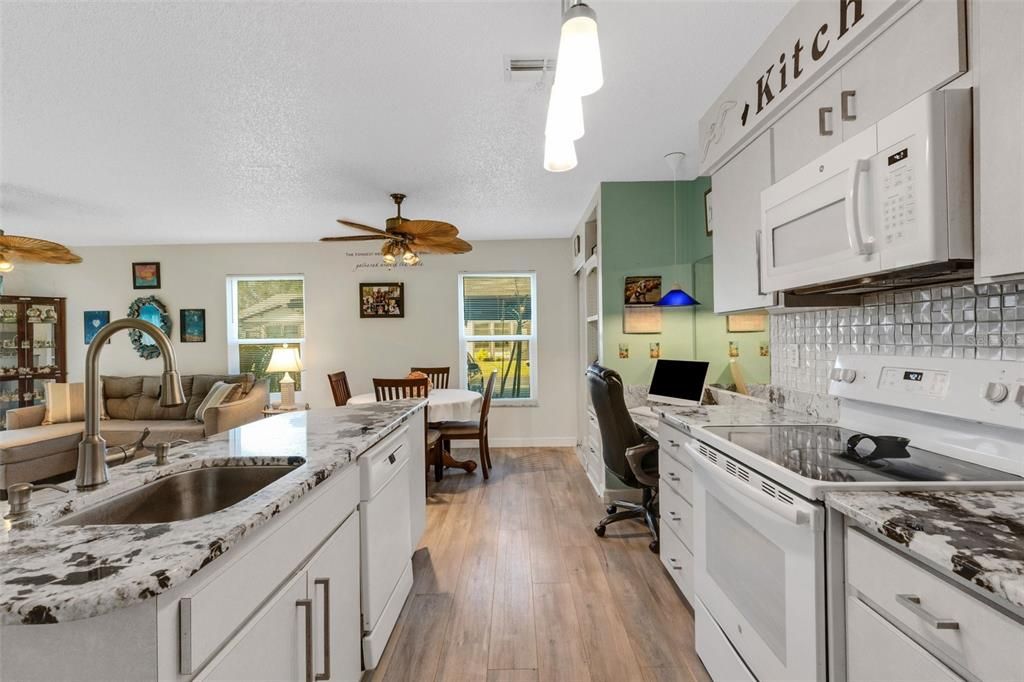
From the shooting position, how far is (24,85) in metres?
2.03

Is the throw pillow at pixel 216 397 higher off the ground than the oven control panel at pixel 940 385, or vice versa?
the oven control panel at pixel 940 385

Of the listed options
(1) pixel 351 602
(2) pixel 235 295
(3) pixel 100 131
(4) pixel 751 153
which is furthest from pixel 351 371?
(4) pixel 751 153

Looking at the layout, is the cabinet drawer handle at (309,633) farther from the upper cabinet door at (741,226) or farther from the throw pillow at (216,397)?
the throw pillow at (216,397)

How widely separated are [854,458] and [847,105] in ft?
3.36

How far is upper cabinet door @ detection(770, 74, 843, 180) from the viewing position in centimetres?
142

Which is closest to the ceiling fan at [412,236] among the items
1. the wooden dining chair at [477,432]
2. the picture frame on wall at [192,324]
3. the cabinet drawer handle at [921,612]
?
the wooden dining chair at [477,432]

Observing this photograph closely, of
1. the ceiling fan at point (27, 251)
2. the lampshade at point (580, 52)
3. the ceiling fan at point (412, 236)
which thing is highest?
the ceiling fan at point (412, 236)

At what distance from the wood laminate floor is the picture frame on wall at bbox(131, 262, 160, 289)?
445 centimetres

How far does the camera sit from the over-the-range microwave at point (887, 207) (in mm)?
1018

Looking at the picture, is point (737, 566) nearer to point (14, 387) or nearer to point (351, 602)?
point (351, 602)

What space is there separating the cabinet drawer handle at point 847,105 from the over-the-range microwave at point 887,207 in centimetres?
13

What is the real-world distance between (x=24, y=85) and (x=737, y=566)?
11.3 feet

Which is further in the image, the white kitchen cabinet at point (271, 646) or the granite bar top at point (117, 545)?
the white kitchen cabinet at point (271, 646)

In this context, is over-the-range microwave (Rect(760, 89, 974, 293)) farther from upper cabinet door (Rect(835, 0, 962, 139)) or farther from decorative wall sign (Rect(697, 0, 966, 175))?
decorative wall sign (Rect(697, 0, 966, 175))
